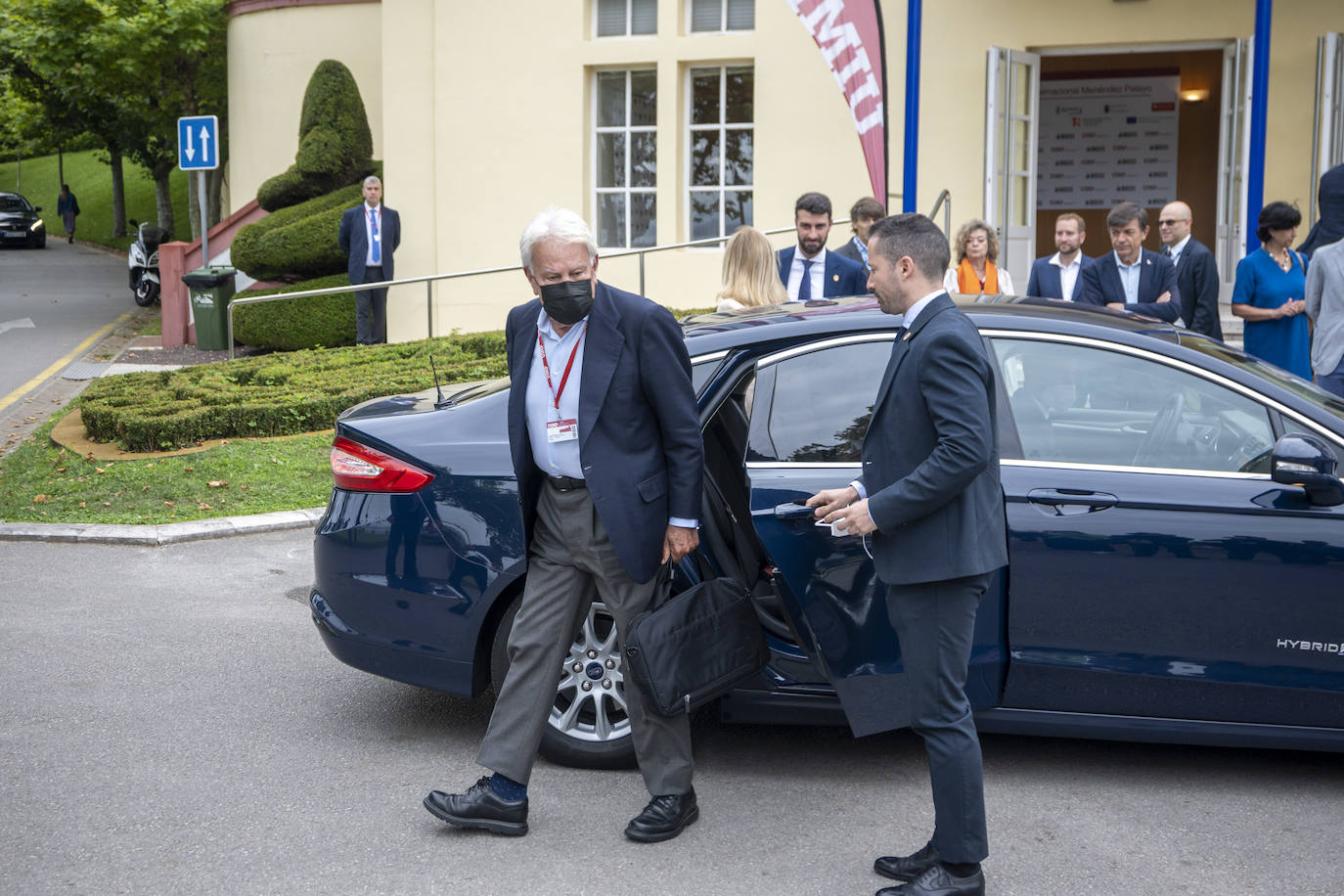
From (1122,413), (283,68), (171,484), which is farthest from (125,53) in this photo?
(1122,413)

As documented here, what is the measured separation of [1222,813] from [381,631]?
8.88 ft

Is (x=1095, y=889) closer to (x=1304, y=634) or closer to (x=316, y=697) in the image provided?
(x=1304, y=634)

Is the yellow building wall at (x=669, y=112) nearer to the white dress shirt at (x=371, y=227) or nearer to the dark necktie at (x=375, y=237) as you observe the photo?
Result: the dark necktie at (x=375, y=237)

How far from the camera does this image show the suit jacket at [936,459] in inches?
136

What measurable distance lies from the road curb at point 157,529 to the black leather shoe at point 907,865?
523cm

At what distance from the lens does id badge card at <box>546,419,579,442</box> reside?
13.2 feet

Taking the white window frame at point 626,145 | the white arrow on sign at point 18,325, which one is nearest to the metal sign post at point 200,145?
the white window frame at point 626,145

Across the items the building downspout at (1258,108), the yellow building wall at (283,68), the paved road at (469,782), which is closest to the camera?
the paved road at (469,782)

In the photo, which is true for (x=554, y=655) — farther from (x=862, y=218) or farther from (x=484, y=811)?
(x=862, y=218)

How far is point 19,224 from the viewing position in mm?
41469

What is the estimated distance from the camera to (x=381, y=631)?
470cm

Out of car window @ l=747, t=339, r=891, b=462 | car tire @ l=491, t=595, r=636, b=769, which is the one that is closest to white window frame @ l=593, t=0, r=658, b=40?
car window @ l=747, t=339, r=891, b=462

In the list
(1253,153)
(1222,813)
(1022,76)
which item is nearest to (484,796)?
(1222,813)

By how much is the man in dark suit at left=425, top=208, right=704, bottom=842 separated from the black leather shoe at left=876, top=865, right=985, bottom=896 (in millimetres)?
764
